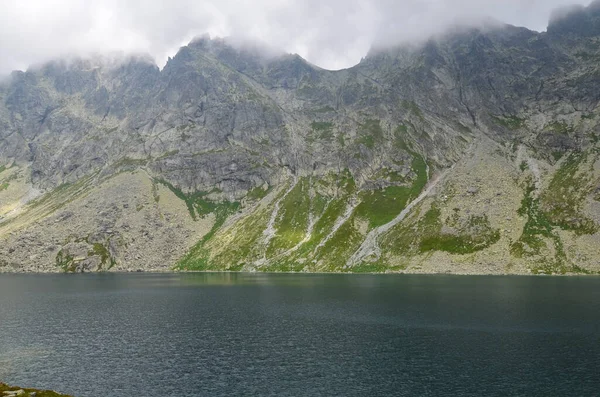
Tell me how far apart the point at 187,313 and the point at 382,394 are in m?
62.3

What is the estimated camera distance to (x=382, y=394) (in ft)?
158

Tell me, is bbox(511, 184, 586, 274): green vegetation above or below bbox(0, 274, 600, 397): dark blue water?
above

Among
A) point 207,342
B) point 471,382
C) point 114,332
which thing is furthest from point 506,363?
point 114,332

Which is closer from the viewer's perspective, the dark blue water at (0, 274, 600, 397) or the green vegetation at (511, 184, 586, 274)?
the dark blue water at (0, 274, 600, 397)

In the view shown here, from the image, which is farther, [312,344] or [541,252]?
[541,252]

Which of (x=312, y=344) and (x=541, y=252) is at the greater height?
(x=541, y=252)

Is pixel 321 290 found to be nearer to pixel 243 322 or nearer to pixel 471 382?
pixel 243 322

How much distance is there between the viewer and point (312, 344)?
69812mm

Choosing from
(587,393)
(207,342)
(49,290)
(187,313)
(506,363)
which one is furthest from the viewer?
(49,290)

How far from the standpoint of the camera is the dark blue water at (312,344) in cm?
5141

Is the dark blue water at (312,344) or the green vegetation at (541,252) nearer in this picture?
the dark blue water at (312,344)

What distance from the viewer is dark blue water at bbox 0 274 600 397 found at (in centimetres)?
5141

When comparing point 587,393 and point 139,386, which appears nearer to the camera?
point 587,393

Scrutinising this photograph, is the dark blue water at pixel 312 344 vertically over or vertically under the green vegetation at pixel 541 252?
under
